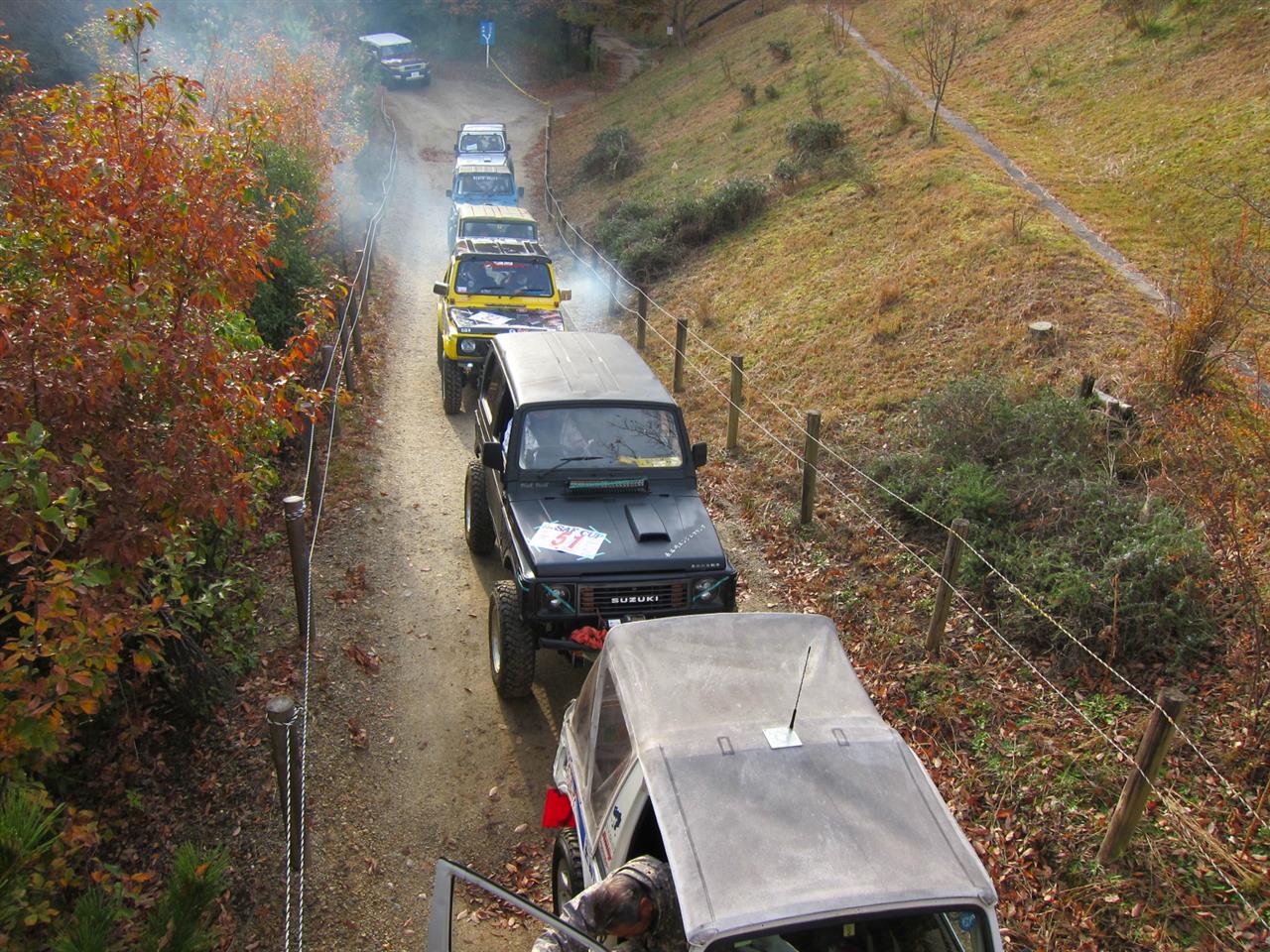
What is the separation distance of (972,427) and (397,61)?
3591 centimetres

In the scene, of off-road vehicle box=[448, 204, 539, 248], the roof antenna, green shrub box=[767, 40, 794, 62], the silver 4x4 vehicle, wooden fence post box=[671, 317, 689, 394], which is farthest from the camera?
green shrub box=[767, 40, 794, 62]

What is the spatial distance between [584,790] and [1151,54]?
1847 cm

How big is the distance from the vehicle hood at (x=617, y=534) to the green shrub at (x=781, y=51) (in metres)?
23.8

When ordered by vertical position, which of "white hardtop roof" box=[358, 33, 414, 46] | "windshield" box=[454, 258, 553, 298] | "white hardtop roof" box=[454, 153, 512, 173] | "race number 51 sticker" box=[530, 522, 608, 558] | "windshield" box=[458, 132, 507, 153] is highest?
"white hardtop roof" box=[358, 33, 414, 46]

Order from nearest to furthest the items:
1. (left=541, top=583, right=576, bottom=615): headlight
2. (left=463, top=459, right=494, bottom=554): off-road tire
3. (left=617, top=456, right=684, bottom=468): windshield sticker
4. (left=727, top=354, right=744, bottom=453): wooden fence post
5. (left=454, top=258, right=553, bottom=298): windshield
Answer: (left=541, top=583, right=576, bottom=615): headlight → (left=617, top=456, right=684, bottom=468): windshield sticker → (left=463, top=459, right=494, bottom=554): off-road tire → (left=727, top=354, right=744, bottom=453): wooden fence post → (left=454, top=258, right=553, bottom=298): windshield

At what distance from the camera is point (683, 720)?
368 centimetres

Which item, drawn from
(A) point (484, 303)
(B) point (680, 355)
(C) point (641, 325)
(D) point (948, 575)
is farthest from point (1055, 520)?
(C) point (641, 325)

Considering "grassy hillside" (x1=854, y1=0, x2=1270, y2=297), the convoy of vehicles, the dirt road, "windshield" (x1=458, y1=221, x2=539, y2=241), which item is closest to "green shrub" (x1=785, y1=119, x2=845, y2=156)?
"grassy hillside" (x1=854, y1=0, x2=1270, y2=297)

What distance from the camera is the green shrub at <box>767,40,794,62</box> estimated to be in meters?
26.9

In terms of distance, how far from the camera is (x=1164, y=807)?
16.0 ft

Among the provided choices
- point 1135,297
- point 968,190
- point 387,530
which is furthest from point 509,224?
point 1135,297

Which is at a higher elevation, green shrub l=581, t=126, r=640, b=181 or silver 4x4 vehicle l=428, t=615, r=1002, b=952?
green shrub l=581, t=126, r=640, b=181

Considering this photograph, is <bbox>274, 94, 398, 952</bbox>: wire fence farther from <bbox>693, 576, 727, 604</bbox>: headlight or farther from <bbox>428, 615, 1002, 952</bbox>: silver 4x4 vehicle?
<bbox>693, 576, 727, 604</bbox>: headlight

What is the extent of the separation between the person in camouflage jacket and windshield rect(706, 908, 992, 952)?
34cm
